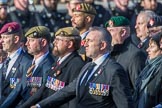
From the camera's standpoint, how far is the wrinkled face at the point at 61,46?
36.1ft

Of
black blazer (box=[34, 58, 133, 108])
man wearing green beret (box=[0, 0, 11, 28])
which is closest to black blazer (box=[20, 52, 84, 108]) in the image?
black blazer (box=[34, 58, 133, 108])

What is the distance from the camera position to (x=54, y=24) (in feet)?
55.2

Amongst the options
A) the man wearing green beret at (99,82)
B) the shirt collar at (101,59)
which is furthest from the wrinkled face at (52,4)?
the shirt collar at (101,59)

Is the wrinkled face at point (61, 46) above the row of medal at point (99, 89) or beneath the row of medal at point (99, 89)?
above

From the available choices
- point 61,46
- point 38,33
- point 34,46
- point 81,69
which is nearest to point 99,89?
point 81,69

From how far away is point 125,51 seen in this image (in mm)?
12016

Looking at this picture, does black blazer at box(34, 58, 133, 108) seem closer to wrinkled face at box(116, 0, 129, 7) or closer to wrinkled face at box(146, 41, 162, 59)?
wrinkled face at box(146, 41, 162, 59)

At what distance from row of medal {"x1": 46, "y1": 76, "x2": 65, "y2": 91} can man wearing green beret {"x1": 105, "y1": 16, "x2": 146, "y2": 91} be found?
1.20 metres

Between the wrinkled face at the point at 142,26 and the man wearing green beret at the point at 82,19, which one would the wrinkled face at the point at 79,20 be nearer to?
the man wearing green beret at the point at 82,19

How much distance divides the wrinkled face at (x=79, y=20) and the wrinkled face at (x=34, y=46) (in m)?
0.66

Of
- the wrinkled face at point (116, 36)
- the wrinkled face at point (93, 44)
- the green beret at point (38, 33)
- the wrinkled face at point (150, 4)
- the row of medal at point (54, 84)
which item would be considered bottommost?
the wrinkled face at point (150, 4)

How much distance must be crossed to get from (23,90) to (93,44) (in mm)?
1965

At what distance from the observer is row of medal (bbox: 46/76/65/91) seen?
1070 cm

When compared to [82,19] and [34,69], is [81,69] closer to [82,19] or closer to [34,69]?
[34,69]
